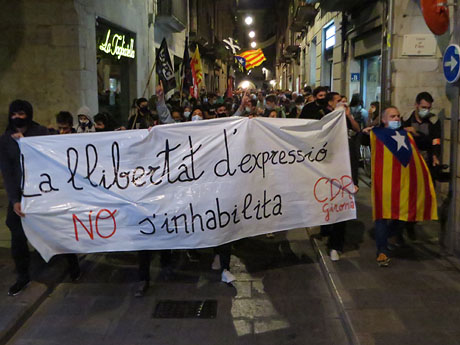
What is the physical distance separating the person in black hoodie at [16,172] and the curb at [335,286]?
2.93 m

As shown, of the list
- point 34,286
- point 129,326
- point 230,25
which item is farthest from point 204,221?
point 230,25

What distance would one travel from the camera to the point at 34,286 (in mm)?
4789

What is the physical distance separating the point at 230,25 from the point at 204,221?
137ft

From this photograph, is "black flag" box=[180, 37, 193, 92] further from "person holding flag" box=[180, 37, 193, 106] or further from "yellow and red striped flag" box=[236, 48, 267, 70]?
"yellow and red striped flag" box=[236, 48, 267, 70]

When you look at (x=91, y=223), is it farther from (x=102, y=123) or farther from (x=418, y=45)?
(x=418, y=45)

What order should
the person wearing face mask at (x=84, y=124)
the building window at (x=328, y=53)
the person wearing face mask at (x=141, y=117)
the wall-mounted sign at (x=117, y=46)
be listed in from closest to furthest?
1. the person wearing face mask at (x=141, y=117)
2. the person wearing face mask at (x=84, y=124)
3. the wall-mounted sign at (x=117, y=46)
4. the building window at (x=328, y=53)

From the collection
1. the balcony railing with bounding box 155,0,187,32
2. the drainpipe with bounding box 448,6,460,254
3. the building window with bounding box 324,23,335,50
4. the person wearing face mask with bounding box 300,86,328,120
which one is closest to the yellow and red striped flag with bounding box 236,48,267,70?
the building window with bounding box 324,23,335,50

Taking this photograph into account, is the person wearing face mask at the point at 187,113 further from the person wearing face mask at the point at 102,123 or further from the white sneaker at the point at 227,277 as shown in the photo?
the white sneaker at the point at 227,277

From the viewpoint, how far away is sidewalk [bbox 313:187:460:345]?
3721mm

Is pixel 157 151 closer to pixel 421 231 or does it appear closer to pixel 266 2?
pixel 421 231

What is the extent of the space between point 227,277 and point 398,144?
7.28 feet

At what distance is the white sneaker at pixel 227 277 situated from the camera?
4903 mm

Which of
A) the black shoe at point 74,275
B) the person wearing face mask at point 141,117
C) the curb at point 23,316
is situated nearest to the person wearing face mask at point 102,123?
the person wearing face mask at point 141,117

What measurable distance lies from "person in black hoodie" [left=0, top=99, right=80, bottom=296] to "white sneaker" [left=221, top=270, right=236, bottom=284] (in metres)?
1.91
